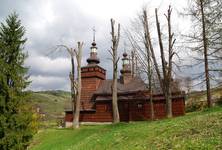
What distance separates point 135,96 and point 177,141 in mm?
28770

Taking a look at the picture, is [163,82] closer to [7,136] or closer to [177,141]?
[7,136]

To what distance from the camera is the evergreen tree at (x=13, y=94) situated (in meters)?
22.4

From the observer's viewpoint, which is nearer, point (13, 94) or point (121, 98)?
point (13, 94)

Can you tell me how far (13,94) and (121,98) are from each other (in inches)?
755

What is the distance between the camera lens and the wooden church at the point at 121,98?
38.5 m

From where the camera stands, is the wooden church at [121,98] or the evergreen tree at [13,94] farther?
the wooden church at [121,98]

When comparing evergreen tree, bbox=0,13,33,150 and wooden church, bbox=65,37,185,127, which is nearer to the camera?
evergreen tree, bbox=0,13,33,150

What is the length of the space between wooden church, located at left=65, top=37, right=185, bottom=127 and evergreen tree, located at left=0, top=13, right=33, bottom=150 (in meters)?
16.6

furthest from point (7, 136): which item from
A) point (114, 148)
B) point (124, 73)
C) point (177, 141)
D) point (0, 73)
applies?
point (124, 73)

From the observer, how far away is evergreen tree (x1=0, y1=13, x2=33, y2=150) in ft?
73.5

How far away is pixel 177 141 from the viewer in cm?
1112

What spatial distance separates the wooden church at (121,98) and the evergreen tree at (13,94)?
16551 millimetres

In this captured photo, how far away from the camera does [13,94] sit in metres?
23.0

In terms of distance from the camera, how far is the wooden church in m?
38.5
